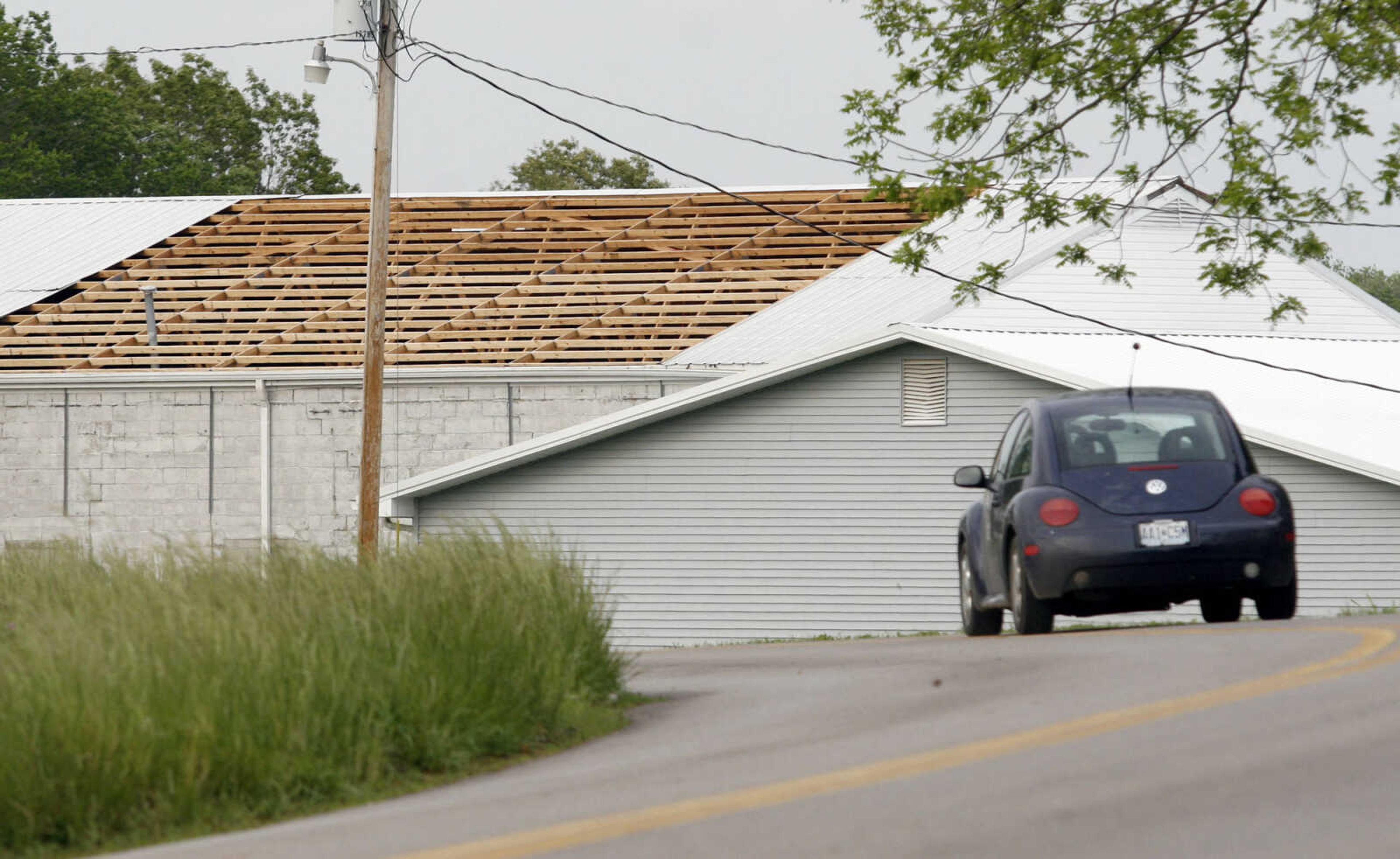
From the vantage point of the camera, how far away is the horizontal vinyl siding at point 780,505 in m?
25.9

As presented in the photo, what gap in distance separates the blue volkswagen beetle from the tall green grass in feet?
10.3

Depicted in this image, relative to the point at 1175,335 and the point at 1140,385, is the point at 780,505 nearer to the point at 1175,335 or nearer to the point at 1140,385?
the point at 1140,385

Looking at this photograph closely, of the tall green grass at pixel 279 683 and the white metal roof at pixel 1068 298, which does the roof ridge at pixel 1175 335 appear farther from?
the tall green grass at pixel 279 683

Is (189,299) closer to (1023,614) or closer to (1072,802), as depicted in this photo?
(1023,614)

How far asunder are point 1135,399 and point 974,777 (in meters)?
6.20

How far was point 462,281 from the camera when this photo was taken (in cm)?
3388

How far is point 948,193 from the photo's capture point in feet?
69.0

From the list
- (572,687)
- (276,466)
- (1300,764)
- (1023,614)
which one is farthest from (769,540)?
(1300,764)

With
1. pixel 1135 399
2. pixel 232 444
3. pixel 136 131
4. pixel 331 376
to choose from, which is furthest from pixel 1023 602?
pixel 136 131

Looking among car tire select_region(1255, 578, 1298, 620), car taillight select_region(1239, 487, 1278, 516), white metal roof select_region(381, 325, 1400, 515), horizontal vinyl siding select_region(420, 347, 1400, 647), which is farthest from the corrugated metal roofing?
car taillight select_region(1239, 487, 1278, 516)

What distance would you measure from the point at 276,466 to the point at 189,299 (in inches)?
200

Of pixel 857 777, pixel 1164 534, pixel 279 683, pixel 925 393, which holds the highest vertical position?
pixel 925 393

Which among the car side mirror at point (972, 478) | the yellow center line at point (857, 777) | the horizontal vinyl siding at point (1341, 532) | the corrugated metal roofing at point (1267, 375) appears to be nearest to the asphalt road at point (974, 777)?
the yellow center line at point (857, 777)

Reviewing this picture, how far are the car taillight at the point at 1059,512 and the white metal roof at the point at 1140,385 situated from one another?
11.1 metres
